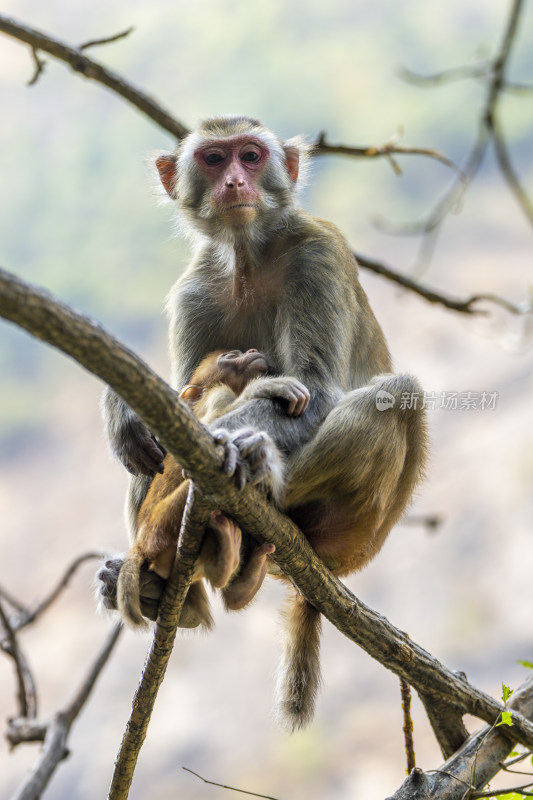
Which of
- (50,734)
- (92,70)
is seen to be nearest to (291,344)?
(92,70)

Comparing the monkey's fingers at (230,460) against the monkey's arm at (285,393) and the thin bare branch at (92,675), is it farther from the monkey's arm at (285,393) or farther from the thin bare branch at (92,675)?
the thin bare branch at (92,675)

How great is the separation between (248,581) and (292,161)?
254cm

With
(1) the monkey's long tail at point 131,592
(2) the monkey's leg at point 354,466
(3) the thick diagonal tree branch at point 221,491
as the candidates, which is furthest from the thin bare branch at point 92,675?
(3) the thick diagonal tree branch at point 221,491

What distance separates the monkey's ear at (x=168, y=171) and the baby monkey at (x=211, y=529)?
4.72 feet

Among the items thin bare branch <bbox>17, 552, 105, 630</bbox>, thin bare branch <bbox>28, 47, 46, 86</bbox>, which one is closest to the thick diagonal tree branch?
thin bare branch <bbox>17, 552, 105, 630</bbox>

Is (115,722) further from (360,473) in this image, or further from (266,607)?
(360,473)

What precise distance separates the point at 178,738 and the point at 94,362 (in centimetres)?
980

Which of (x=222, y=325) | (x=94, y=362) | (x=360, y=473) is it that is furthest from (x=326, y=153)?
(x=94, y=362)

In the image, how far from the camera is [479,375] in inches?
507

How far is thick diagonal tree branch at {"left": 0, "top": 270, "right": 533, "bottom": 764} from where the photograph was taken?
7.19ft

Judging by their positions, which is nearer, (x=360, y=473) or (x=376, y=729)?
(x=360, y=473)

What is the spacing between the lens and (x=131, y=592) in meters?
3.36

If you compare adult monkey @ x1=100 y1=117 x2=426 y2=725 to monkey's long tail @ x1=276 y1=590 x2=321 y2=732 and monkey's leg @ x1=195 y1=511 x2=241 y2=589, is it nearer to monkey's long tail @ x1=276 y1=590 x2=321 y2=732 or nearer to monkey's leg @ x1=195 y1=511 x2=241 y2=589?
monkey's long tail @ x1=276 y1=590 x2=321 y2=732

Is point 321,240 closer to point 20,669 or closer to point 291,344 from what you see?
point 291,344
